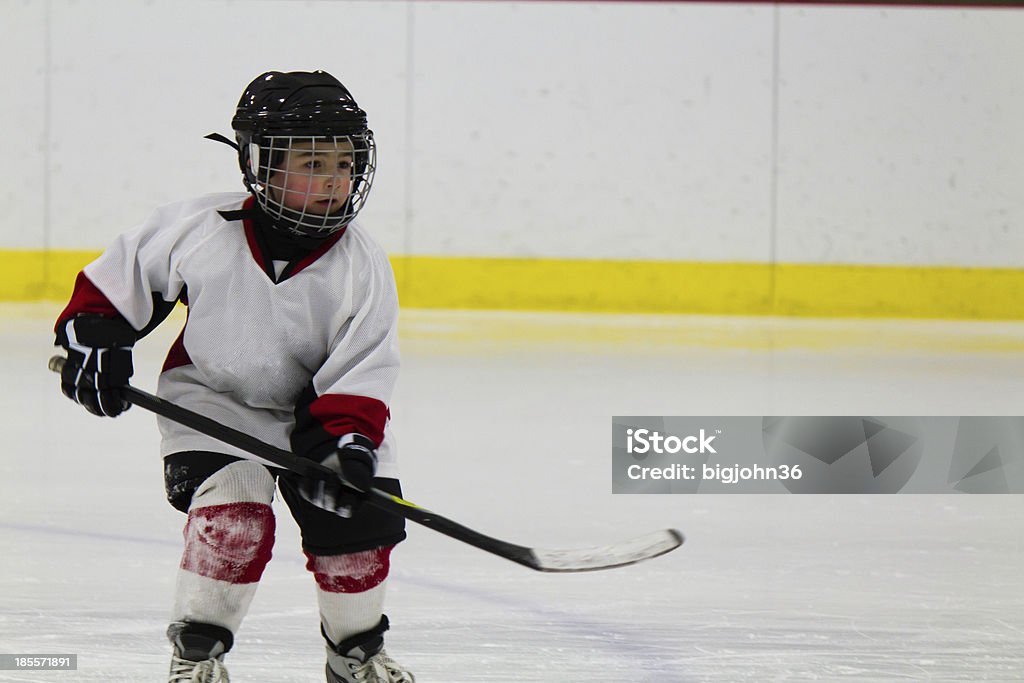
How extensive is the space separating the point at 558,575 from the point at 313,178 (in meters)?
1.00

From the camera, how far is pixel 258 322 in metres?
1.67

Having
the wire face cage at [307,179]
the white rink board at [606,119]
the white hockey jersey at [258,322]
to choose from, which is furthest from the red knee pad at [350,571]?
the white rink board at [606,119]

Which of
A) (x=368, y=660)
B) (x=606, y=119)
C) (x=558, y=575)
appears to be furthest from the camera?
(x=606, y=119)

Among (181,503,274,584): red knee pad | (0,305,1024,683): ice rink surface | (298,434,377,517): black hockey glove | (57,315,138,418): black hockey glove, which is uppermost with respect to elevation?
(57,315,138,418): black hockey glove

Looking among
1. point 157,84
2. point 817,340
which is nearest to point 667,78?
point 817,340

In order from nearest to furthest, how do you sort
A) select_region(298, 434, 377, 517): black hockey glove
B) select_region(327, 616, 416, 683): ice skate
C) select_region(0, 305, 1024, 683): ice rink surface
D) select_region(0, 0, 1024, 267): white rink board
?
select_region(298, 434, 377, 517): black hockey glove
select_region(327, 616, 416, 683): ice skate
select_region(0, 305, 1024, 683): ice rink surface
select_region(0, 0, 1024, 267): white rink board

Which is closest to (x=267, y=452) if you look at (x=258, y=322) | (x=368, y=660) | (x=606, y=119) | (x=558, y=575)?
(x=258, y=322)

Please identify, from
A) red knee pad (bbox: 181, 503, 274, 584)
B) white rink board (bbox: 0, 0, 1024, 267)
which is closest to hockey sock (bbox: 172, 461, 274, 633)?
red knee pad (bbox: 181, 503, 274, 584)

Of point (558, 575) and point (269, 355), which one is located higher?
point (269, 355)

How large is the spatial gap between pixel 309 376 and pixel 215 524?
224 millimetres

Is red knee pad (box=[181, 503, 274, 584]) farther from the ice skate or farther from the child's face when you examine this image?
the child's face

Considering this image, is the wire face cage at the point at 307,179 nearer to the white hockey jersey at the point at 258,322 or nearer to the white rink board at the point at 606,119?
the white hockey jersey at the point at 258,322

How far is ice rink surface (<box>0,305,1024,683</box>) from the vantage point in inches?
77.4

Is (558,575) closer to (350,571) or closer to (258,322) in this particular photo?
(350,571)
